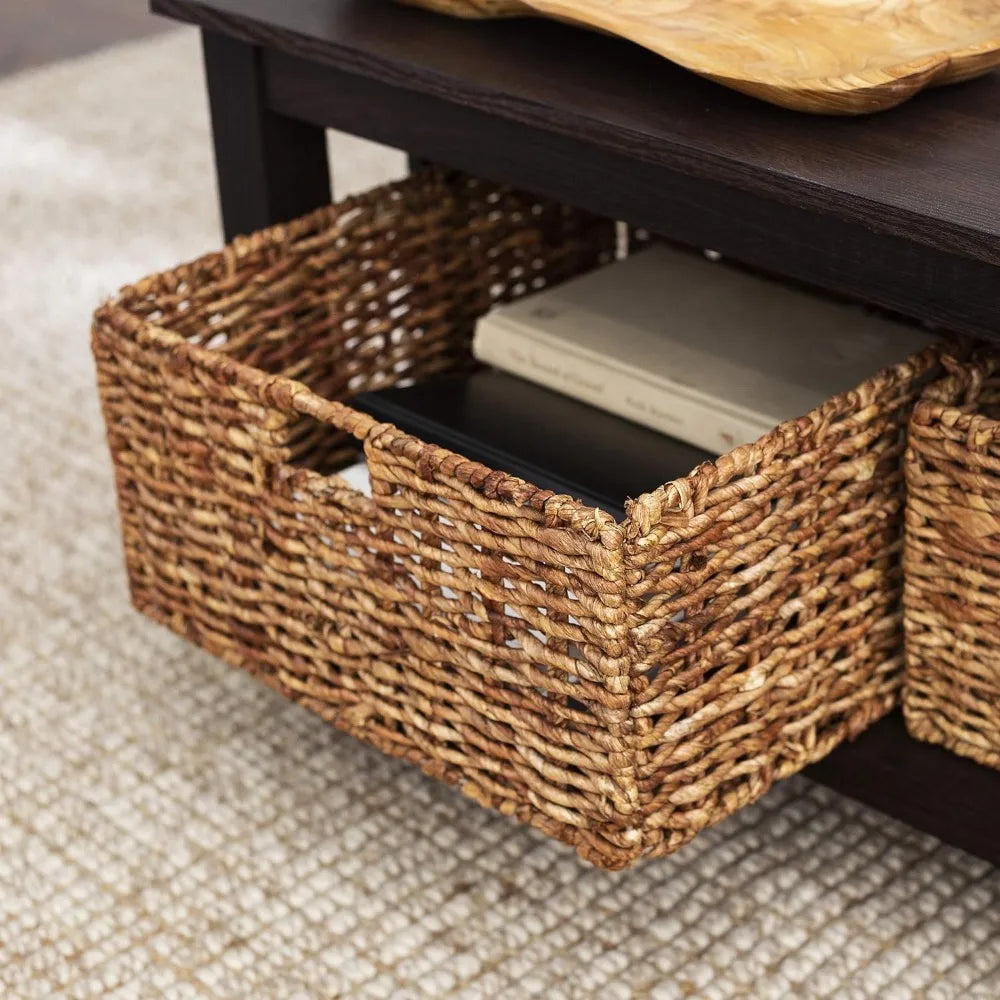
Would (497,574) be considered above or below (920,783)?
above

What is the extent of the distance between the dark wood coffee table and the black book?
0.43ft

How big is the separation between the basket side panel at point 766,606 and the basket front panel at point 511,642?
17 millimetres

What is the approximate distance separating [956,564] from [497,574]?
0.22 m

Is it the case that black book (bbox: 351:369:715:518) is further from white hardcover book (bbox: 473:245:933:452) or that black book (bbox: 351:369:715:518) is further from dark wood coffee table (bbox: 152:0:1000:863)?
dark wood coffee table (bbox: 152:0:1000:863)

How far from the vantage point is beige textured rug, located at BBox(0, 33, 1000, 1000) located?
0.88m

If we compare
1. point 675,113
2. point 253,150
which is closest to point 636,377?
point 675,113

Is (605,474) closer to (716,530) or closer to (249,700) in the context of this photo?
(716,530)

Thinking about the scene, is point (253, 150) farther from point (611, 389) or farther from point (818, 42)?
point (818, 42)

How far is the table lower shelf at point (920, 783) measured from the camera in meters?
0.85

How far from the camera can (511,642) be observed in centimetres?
83

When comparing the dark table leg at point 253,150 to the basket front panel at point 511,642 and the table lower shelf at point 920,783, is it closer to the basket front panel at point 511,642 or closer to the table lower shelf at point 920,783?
the basket front panel at point 511,642

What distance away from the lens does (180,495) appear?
0.93 metres

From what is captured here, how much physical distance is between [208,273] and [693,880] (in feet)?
1.45

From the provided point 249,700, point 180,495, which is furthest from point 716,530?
point 249,700
